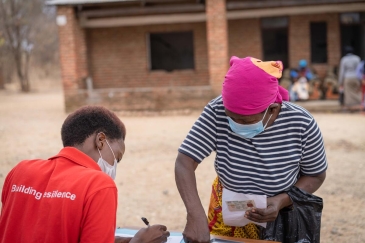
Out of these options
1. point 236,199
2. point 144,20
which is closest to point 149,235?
point 236,199

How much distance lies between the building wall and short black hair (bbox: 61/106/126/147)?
14437 millimetres

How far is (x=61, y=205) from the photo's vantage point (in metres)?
1.82

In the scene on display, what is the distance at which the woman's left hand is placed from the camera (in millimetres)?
2324

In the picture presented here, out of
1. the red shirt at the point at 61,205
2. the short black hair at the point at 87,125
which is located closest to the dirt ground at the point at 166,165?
the short black hair at the point at 87,125

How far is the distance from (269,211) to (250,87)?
0.58 meters

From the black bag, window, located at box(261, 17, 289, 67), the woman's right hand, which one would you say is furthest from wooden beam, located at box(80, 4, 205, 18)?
the woman's right hand

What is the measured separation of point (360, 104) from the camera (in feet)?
42.8

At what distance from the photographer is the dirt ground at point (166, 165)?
5.13 m

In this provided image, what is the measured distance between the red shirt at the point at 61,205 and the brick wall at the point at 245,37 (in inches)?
582

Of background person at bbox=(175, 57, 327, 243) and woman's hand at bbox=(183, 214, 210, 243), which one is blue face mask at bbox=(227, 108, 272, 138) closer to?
background person at bbox=(175, 57, 327, 243)

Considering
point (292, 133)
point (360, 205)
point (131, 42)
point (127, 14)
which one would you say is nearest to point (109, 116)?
point (292, 133)

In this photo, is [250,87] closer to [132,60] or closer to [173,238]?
[173,238]

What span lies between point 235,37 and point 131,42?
3.41 meters

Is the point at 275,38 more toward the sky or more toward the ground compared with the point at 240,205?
more toward the sky
